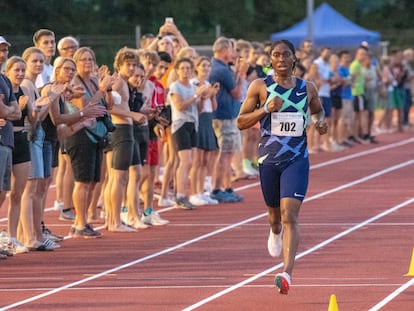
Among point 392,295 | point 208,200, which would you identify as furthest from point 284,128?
point 208,200

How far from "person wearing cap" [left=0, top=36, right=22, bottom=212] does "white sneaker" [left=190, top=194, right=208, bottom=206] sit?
19.2 ft

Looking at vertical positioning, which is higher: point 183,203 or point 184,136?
point 184,136

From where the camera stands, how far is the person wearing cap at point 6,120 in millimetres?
13531

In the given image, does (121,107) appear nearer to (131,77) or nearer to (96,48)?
(131,77)

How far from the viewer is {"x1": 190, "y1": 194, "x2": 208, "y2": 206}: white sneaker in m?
19.4

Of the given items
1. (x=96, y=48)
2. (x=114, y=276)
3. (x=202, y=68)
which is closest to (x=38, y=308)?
(x=114, y=276)

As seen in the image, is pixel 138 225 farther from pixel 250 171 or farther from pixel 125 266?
pixel 250 171

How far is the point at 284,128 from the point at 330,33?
101 ft

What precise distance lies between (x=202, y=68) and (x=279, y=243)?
22.1 feet

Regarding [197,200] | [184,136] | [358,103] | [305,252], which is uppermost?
[184,136]

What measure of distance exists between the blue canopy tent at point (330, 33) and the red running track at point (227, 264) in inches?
860

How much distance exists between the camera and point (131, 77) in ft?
54.1

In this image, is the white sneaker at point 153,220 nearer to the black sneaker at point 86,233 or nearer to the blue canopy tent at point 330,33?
the black sneaker at point 86,233

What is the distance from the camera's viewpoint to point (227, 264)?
1364cm
